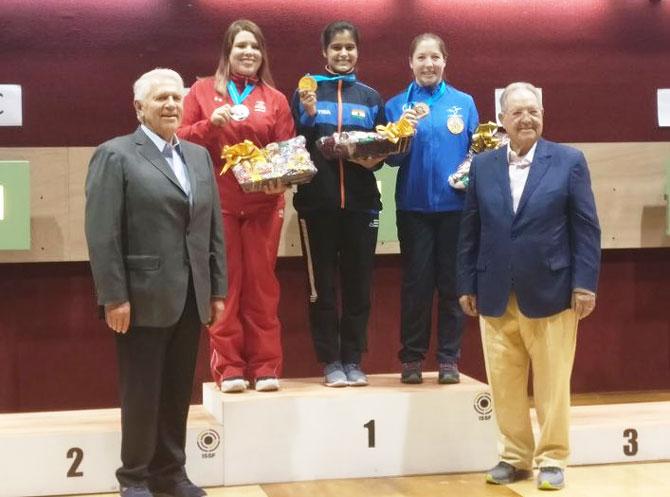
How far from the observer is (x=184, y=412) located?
12.2 ft

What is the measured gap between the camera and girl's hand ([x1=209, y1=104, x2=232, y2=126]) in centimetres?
402

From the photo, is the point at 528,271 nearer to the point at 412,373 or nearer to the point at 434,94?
the point at 412,373

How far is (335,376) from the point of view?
14.4 feet

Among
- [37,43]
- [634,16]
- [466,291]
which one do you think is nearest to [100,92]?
[37,43]

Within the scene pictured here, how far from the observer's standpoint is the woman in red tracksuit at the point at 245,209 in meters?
4.17

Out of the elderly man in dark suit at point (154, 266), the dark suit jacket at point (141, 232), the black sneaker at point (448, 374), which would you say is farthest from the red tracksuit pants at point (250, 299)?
the black sneaker at point (448, 374)

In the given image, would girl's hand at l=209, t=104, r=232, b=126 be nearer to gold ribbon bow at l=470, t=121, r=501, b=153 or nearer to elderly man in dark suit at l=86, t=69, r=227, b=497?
elderly man in dark suit at l=86, t=69, r=227, b=497

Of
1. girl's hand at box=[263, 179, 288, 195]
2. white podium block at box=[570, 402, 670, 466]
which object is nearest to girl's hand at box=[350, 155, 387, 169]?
girl's hand at box=[263, 179, 288, 195]

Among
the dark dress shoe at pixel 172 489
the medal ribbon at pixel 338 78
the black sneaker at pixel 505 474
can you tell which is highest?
the medal ribbon at pixel 338 78

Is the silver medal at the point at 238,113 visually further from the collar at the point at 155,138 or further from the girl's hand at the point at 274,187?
the collar at the point at 155,138

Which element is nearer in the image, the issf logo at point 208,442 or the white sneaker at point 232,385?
the issf logo at point 208,442

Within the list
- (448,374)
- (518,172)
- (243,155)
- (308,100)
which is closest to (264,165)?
(243,155)

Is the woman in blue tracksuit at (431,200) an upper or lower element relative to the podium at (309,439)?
upper

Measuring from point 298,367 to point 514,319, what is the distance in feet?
5.83
